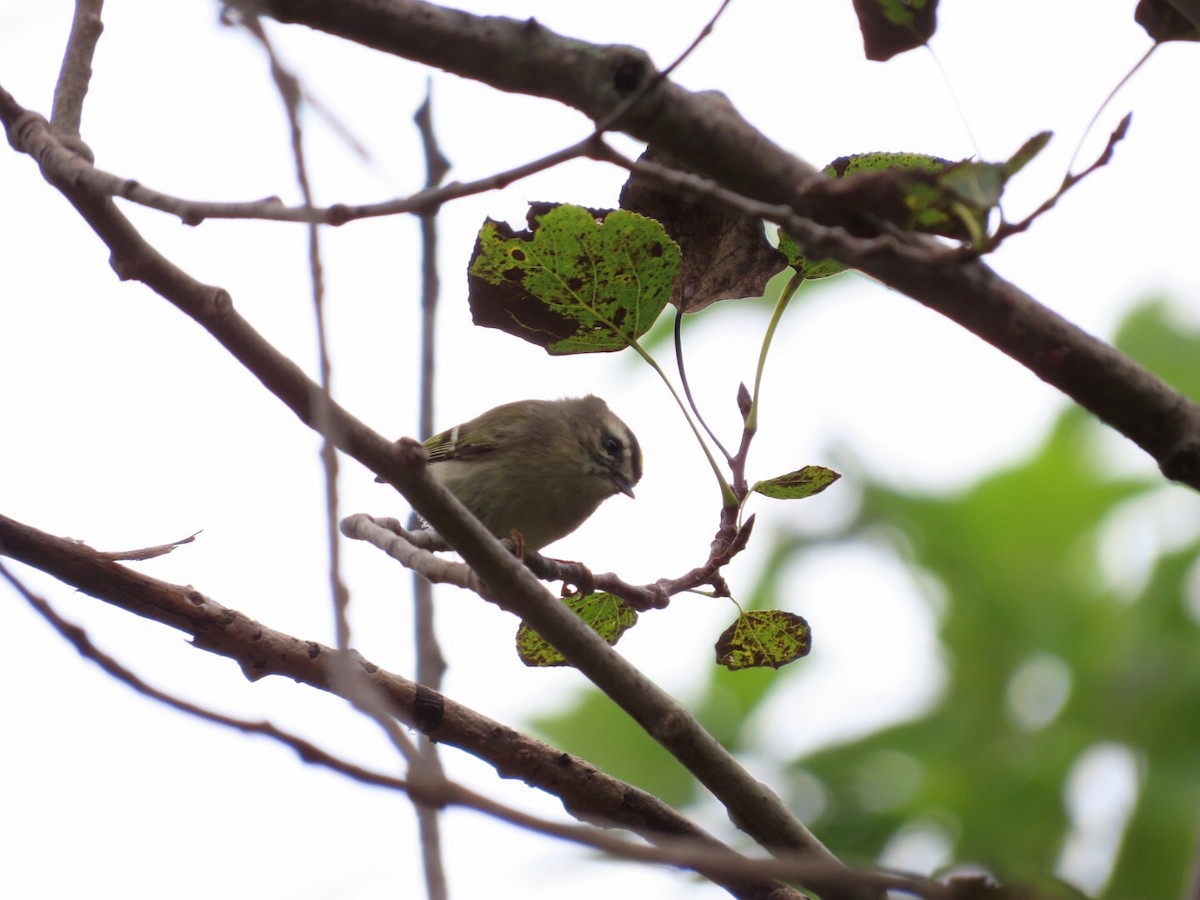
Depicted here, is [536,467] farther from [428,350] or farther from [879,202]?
[879,202]

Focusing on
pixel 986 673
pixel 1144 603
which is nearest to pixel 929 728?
pixel 986 673

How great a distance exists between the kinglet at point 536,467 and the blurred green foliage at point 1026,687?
2078 millimetres

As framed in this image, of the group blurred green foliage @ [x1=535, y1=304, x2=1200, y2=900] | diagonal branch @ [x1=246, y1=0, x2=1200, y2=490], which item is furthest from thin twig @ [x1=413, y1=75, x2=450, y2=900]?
blurred green foliage @ [x1=535, y1=304, x2=1200, y2=900]

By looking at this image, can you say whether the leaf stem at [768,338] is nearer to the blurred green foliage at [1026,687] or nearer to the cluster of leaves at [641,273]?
the cluster of leaves at [641,273]

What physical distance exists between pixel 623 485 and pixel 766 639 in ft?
7.84

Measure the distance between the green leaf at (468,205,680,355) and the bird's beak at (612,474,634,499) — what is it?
2440 millimetres

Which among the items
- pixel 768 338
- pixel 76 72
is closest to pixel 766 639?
pixel 768 338

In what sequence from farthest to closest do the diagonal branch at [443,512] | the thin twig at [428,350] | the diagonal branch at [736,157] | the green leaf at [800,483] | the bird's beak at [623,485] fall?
the bird's beak at [623,485] → the green leaf at [800,483] → the thin twig at [428,350] → the diagonal branch at [443,512] → the diagonal branch at [736,157]

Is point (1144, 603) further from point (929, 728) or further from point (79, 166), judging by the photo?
point (79, 166)

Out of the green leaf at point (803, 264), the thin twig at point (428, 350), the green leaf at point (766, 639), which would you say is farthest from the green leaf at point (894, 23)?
the green leaf at point (766, 639)

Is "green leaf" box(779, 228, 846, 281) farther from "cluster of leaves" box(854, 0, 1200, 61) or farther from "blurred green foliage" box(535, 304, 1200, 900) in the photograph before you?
"blurred green foliage" box(535, 304, 1200, 900)

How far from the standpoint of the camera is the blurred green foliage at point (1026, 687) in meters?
5.91

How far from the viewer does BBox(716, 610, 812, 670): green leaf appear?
7.77 feet

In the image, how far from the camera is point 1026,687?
6.80 metres
